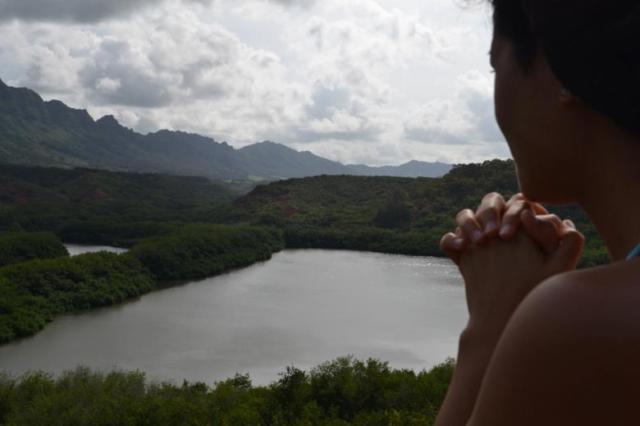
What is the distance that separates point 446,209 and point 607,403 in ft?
168

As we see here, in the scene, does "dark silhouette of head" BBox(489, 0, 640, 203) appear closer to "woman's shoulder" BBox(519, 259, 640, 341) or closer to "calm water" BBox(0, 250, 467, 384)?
"woman's shoulder" BBox(519, 259, 640, 341)

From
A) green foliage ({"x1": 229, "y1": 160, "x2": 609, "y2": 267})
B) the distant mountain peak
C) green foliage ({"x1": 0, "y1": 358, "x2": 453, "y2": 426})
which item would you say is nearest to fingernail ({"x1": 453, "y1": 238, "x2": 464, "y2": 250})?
green foliage ({"x1": 0, "y1": 358, "x2": 453, "y2": 426})

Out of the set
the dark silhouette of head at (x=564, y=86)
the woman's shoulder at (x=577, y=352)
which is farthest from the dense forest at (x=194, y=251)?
the woman's shoulder at (x=577, y=352)

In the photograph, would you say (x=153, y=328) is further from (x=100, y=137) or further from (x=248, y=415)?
(x=100, y=137)

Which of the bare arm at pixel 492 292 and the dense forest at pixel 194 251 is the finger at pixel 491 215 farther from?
the dense forest at pixel 194 251

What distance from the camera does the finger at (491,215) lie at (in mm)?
738

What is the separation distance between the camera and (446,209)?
5069 centimetres

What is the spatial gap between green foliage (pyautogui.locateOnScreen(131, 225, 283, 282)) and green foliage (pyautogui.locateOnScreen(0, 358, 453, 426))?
20.0 metres

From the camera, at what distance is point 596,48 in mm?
524

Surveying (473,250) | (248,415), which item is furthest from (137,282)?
(473,250)

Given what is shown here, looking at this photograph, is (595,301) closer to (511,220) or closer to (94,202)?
(511,220)

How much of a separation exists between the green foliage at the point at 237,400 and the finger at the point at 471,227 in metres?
9.10

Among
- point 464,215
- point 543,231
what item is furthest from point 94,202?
point 543,231

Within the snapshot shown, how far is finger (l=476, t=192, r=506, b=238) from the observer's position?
74 centimetres
